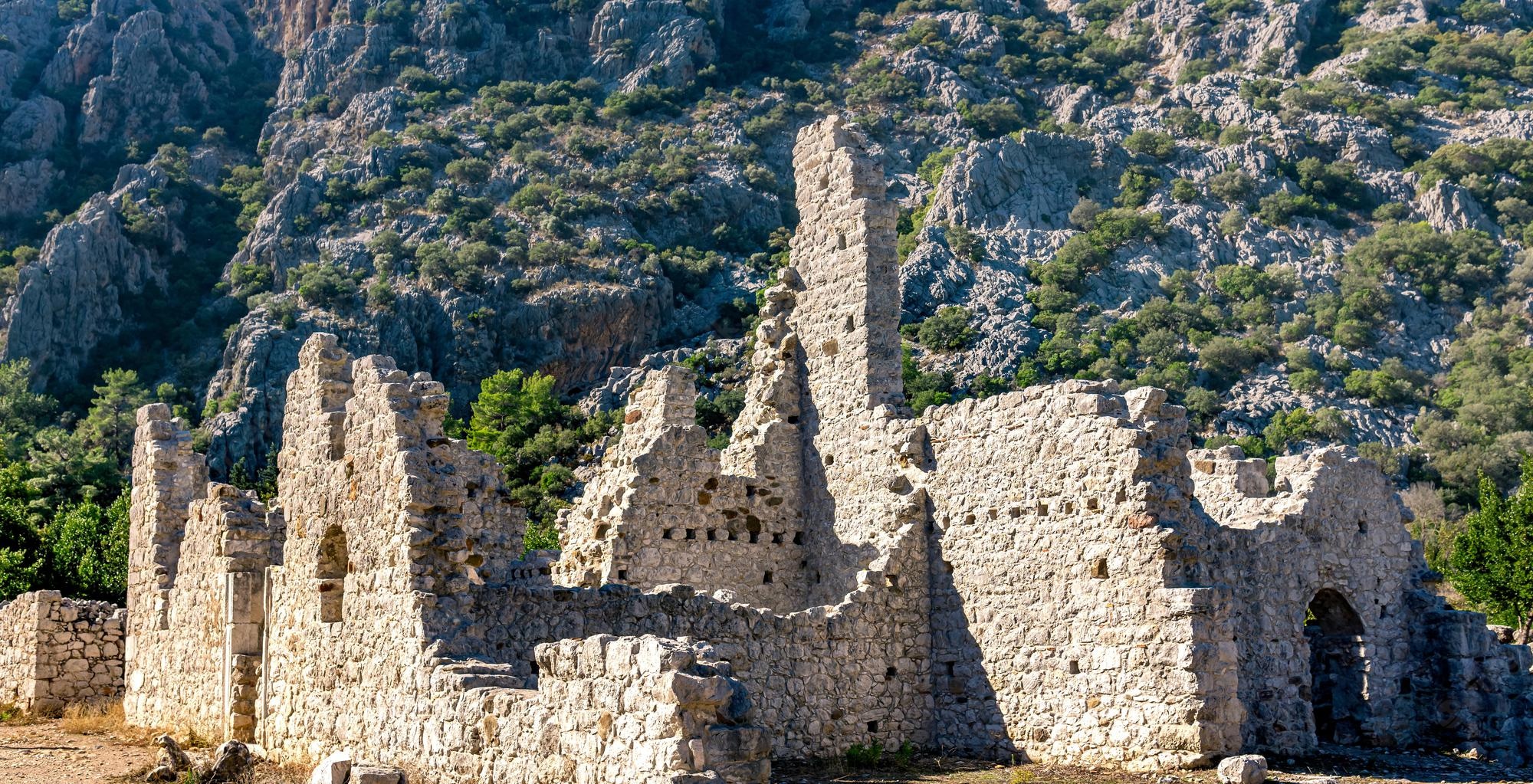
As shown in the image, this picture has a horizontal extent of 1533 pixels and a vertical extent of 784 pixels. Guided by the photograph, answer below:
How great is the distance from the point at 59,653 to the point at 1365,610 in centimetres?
1671

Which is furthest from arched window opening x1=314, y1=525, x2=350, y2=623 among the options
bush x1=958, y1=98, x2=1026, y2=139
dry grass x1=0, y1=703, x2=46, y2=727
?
bush x1=958, y1=98, x2=1026, y2=139

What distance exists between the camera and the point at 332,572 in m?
13.8

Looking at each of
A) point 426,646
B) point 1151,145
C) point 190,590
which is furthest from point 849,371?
point 1151,145

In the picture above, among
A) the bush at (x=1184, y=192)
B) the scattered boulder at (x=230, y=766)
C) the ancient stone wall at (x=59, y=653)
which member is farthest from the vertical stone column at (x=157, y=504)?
the bush at (x=1184, y=192)

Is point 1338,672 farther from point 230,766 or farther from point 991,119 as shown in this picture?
point 991,119

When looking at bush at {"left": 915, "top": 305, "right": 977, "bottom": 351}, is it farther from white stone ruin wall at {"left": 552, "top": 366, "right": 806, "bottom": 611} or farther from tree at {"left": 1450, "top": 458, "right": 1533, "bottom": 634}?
white stone ruin wall at {"left": 552, "top": 366, "right": 806, "bottom": 611}

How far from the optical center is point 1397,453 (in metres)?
52.9

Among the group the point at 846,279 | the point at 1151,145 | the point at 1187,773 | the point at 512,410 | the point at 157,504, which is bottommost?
the point at 1187,773

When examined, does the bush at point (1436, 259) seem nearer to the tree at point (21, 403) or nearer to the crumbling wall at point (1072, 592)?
the crumbling wall at point (1072, 592)

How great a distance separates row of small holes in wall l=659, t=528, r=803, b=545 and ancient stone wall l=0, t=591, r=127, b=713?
28.5 ft

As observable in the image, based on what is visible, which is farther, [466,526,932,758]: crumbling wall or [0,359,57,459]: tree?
[0,359,57,459]: tree

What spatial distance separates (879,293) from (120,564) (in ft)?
58.8

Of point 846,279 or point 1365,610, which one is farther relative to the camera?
point 846,279

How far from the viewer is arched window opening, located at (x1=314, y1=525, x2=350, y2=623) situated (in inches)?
535
